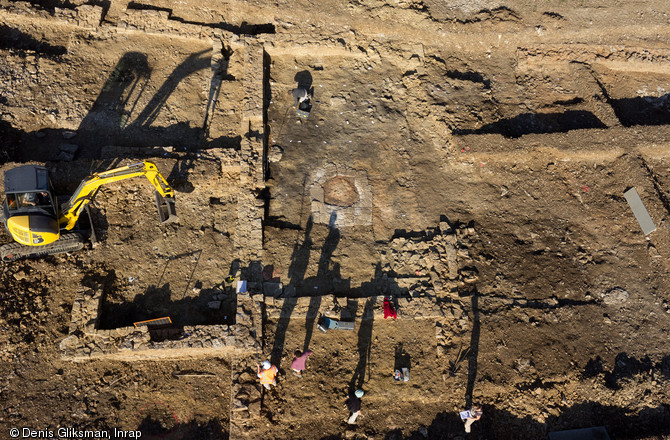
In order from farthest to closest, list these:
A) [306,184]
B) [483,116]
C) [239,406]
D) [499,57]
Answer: [499,57] → [483,116] → [306,184] → [239,406]

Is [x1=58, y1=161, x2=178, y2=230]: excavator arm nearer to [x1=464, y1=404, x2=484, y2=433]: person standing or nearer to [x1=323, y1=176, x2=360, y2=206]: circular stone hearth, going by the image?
[x1=323, y1=176, x2=360, y2=206]: circular stone hearth

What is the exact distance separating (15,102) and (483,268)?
1129 centimetres

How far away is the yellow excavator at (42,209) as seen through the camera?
7.33m

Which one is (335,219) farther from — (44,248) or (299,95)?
(44,248)

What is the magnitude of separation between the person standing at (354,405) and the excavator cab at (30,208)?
6066 millimetres

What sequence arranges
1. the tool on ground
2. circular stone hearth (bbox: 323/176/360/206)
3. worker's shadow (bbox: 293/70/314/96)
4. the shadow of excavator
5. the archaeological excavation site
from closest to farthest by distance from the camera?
the archaeological excavation site < the tool on ground < circular stone hearth (bbox: 323/176/360/206) < the shadow of excavator < worker's shadow (bbox: 293/70/314/96)

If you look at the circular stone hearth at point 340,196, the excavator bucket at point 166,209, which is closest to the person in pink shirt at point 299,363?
the circular stone hearth at point 340,196

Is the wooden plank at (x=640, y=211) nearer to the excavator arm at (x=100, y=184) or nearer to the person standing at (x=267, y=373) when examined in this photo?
the person standing at (x=267, y=373)

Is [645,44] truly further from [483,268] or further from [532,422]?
[532,422]

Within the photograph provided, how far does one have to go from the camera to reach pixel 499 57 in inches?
465

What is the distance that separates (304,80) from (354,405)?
794 cm

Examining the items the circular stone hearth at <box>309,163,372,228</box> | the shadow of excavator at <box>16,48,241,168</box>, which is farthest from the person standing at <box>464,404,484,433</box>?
the shadow of excavator at <box>16,48,241,168</box>

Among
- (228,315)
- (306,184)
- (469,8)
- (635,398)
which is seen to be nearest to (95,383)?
(228,315)

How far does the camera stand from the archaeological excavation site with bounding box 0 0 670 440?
741 cm
